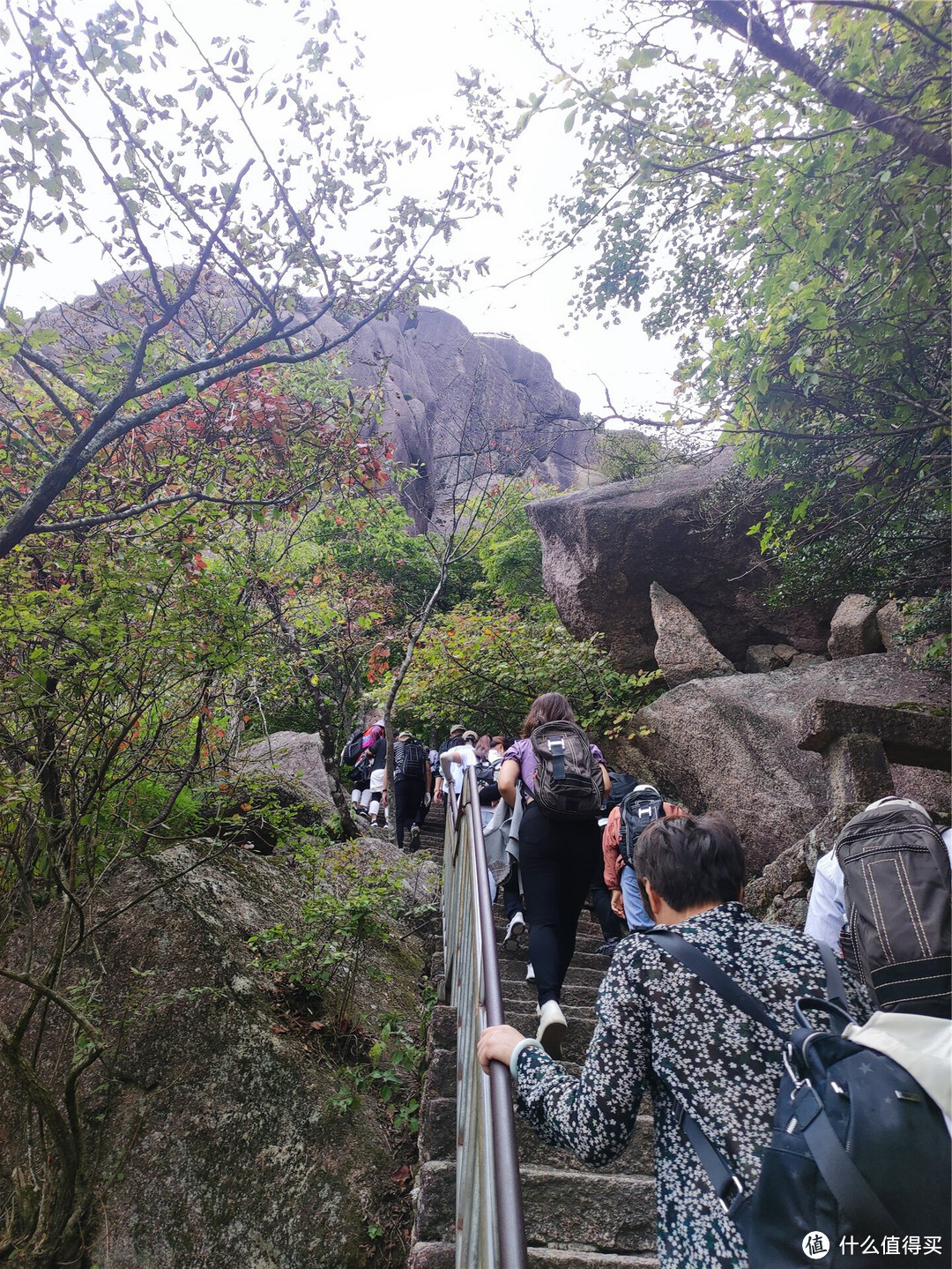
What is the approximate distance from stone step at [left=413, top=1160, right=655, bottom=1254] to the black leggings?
75cm

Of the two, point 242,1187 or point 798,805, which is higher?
point 798,805

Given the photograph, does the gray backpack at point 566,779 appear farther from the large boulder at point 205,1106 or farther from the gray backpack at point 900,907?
the large boulder at point 205,1106

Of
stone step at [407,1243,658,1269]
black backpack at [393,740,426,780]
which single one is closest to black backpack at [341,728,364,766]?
black backpack at [393,740,426,780]

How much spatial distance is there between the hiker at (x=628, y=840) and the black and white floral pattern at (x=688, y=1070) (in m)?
2.17

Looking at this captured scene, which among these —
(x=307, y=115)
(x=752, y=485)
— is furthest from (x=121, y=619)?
(x=752, y=485)

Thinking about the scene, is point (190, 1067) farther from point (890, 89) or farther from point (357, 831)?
point (890, 89)

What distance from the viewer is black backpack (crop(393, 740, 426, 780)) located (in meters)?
8.63

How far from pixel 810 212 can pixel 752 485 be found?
192 inches

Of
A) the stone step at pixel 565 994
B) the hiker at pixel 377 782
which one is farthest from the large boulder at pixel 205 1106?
the hiker at pixel 377 782

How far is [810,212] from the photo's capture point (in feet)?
11.4

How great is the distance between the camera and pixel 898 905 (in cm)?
204

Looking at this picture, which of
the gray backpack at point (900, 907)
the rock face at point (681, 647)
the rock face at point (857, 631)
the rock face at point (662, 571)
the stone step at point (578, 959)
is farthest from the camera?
the rock face at point (662, 571)

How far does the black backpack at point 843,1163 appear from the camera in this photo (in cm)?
91

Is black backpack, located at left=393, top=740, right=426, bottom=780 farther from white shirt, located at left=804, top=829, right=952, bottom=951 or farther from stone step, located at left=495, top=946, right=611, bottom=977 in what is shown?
white shirt, located at left=804, top=829, right=952, bottom=951
